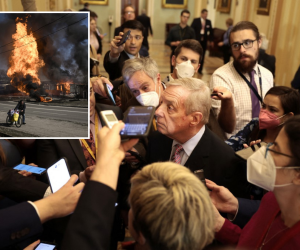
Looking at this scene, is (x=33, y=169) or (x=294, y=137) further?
(x=33, y=169)

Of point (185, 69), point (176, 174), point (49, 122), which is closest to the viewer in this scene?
point (176, 174)

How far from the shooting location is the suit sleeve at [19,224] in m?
1.31

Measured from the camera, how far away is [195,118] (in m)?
2.09

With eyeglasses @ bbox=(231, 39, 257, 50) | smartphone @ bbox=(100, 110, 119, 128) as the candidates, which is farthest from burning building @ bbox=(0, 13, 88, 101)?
eyeglasses @ bbox=(231, 39, 257, 50)

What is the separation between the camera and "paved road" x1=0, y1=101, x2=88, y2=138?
159 centimetres

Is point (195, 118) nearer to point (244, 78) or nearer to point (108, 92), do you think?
point (108, 92)

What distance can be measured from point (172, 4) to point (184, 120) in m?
18.4

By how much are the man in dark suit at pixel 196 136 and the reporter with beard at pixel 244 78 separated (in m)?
1.03

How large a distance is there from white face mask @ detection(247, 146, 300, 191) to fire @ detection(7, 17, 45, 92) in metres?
1.13

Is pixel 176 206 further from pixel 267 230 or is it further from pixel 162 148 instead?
pixel 162 148

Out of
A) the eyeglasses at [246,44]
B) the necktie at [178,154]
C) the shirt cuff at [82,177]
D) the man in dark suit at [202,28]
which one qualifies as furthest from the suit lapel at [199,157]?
the man in dark suit at [202,28]

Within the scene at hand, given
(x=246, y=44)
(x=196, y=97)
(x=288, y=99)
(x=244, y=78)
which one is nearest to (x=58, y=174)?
(x=196, y=97)

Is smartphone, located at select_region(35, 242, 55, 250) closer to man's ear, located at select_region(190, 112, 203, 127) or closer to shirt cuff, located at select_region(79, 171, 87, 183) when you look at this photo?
shirt cuff, located at select_region(79, 171, 87, 183)

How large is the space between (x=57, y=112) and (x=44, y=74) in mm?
196
